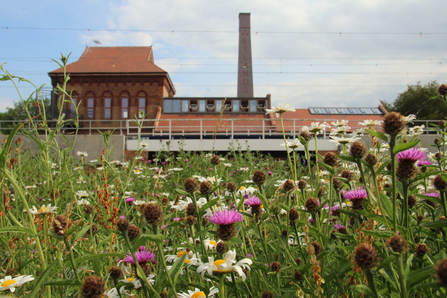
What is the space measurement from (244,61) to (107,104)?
42.4 ft

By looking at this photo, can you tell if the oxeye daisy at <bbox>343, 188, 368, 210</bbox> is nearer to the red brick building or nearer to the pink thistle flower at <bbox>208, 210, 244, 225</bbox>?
the pink thistle flower at <bbox>208, 210, 244, 225</bbox>

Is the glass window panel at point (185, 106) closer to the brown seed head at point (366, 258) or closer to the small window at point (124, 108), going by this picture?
the small window at point (124, 108)

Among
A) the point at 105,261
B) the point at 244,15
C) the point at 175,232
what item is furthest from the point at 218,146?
the point at 244,15

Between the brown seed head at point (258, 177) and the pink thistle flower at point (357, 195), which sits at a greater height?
the brown seed head at point (258, 177)

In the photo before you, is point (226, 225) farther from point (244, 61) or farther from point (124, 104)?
point (244, 61)

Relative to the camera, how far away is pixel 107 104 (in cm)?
2428

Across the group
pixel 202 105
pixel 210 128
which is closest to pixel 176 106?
pixel 202 105

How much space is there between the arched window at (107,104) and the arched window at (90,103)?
836mm

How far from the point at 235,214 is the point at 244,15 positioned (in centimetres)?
3239

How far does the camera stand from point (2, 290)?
42.9 inches

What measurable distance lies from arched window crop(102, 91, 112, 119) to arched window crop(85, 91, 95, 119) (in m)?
0.84

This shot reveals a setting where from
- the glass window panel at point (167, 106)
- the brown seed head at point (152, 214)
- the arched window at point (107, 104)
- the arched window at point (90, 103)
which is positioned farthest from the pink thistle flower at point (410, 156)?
the arched window at point (90, 103)

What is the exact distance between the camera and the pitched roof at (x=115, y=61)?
24.2 metres

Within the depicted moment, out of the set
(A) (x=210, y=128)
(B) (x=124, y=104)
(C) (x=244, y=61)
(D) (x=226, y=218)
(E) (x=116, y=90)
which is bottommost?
(D) (x=226, y=218)
